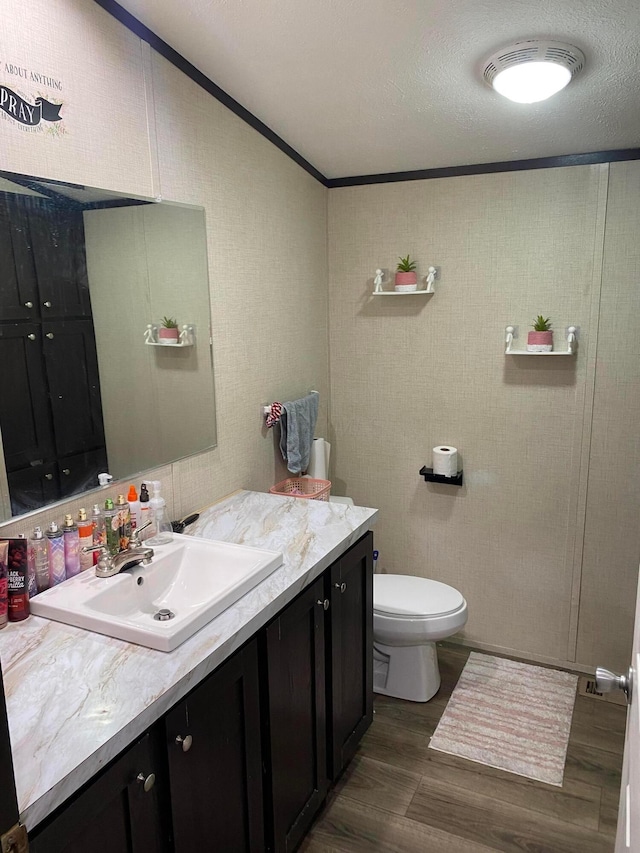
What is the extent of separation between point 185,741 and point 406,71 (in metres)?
2.02

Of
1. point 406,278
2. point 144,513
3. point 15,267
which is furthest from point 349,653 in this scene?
point 406,278

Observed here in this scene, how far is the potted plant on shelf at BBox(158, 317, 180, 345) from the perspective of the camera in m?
2.09

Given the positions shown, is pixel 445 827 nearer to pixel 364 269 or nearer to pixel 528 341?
pixel 528 341

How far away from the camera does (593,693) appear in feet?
9.12

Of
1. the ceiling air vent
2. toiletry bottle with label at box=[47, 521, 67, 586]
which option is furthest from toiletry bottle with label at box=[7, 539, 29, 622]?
the ceiling air vent

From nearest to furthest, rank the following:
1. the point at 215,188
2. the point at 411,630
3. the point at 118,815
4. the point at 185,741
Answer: the point at 118,815, the point at 185,741, the point at 215,188, the point at 411,630

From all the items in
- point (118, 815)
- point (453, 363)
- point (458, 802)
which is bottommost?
point (458, 802)

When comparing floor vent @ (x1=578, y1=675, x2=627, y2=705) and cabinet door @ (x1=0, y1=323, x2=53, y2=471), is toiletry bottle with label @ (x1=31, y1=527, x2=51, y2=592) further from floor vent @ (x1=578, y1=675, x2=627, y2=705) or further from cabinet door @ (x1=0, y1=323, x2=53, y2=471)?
floor vent @ (x1=578, y1=675, x2=627, y2=705)

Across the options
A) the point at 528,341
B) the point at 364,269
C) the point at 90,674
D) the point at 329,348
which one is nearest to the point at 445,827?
the point at 90,674

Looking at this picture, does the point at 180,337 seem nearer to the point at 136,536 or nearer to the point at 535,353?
the point at 136,536

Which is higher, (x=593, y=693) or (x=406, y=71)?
(x=406, y=71)

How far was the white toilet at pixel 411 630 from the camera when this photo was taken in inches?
102

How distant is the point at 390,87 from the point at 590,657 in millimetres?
2595

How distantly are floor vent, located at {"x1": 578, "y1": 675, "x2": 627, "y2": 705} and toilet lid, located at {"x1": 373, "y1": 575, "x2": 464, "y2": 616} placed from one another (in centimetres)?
72
